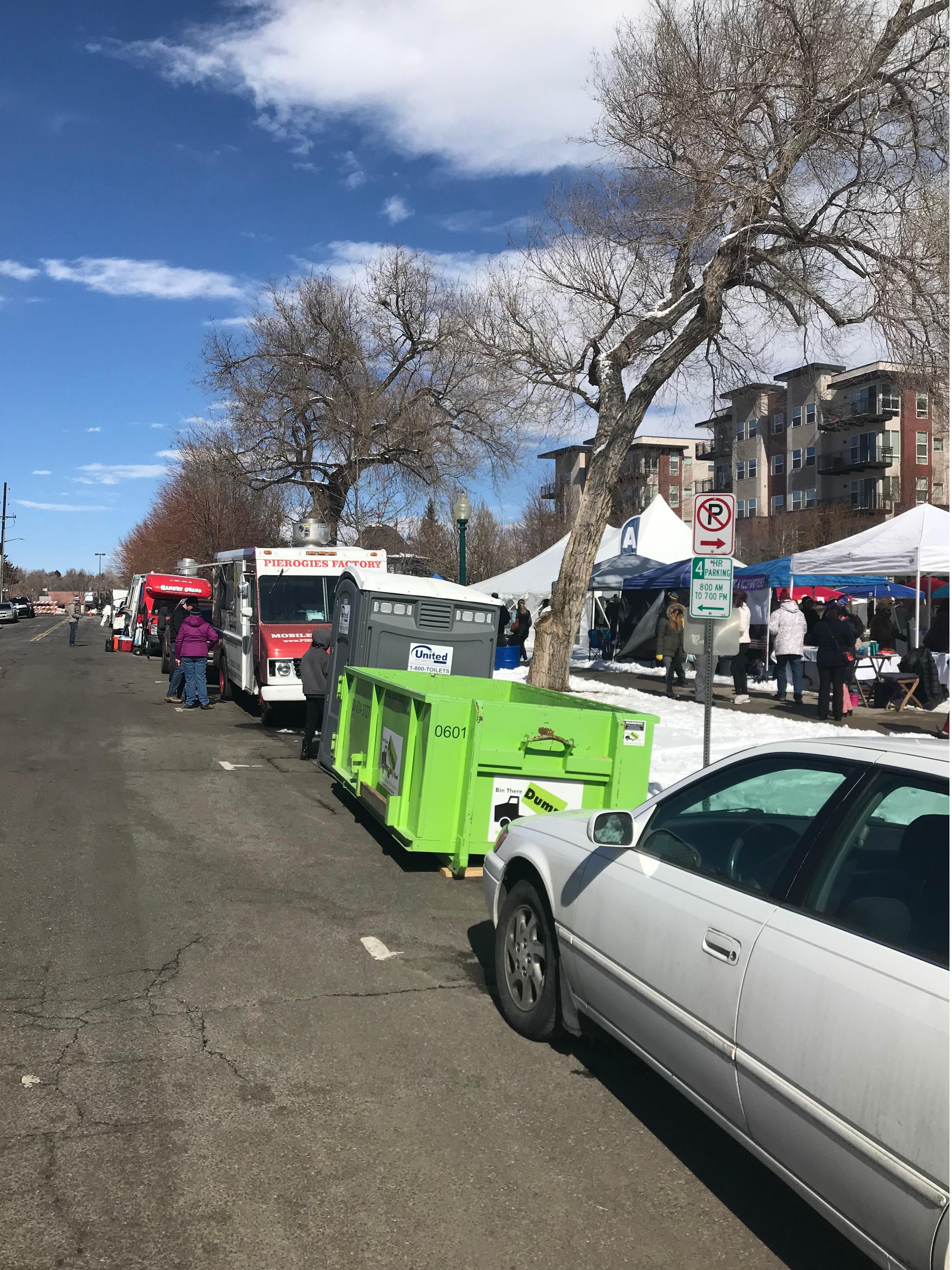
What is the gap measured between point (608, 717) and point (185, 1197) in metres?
4.47

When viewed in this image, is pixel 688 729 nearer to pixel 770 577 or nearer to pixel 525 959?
pixel 770 577

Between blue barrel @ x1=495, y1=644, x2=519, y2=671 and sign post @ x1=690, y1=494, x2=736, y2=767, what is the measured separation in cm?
1532

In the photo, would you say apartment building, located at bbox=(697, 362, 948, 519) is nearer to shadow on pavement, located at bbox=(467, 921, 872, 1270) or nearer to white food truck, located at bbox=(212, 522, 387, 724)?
white food truck, located at bbox=(212, 522, 387, 724)

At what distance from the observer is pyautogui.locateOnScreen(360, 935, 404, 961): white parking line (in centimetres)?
579

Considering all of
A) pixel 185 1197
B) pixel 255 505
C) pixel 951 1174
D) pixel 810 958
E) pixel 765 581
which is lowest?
pixel 185 1197

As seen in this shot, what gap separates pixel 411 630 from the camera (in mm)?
11305

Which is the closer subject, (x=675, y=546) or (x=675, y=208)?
(x=675, y=208)

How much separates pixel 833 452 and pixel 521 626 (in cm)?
4158

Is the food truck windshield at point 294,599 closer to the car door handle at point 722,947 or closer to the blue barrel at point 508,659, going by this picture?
the blue barrel at point 508,659

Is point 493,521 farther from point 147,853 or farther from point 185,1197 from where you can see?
point 185,1197

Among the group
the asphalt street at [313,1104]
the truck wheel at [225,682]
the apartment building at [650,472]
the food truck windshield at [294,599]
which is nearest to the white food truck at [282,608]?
the food truck windshield at [294,599]

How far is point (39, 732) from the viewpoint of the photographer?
1445 cm

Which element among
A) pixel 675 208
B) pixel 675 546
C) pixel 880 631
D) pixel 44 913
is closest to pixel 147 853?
pixel 44 913

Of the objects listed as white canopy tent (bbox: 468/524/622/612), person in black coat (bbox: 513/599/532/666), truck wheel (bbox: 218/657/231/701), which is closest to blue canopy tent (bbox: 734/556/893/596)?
person in black coat (bbox: 513/599/532/666)
